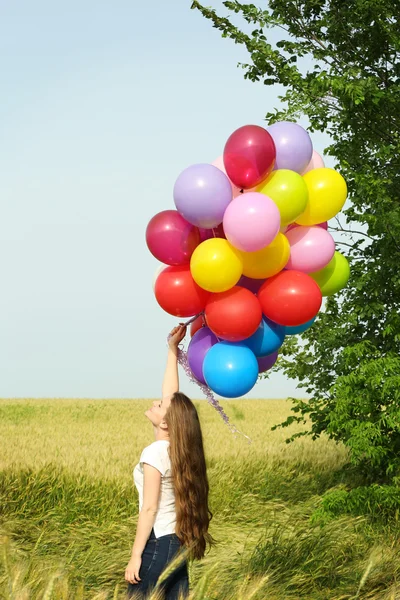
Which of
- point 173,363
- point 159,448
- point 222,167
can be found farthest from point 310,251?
point 159,448

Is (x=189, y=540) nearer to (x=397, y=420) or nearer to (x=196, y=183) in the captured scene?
(x=196, y=183)

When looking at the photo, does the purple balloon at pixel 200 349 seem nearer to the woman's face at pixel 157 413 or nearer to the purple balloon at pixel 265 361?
the purple balloon at pixel 265 361

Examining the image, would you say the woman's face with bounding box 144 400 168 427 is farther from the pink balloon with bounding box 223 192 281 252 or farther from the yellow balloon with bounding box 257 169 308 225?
the yellow balloon with bounding box 257 169 308 225

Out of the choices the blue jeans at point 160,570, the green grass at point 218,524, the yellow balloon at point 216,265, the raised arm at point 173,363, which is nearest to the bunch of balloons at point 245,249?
the yellow balloon at point 216,265

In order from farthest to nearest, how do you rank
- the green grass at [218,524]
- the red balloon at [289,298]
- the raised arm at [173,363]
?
the green grass at [218,524], the raised arm at [173,363], the red balloon at [289,298]

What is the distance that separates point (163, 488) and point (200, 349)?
3.88 ft

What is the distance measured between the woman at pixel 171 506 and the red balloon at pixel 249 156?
159 cm

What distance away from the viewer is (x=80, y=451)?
1211cm

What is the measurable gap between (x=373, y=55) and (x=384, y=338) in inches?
150

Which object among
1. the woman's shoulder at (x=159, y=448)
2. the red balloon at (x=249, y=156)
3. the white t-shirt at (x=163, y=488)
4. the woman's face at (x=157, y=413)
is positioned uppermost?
the red balloon at (x=249, y=156)

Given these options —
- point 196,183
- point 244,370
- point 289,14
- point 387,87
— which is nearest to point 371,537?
point 244,370

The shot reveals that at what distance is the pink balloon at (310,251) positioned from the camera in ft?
17.1

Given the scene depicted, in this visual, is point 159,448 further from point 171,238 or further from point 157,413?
point 171,238

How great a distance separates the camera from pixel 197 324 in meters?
5.46
